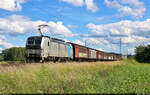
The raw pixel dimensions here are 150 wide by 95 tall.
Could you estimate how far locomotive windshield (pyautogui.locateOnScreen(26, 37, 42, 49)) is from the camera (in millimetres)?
23469

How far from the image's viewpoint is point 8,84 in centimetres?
986

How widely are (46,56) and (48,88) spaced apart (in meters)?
16.0

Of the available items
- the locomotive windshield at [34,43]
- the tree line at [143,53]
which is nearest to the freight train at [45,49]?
the locomotive windshield at [34,43]

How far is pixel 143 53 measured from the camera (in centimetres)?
8388

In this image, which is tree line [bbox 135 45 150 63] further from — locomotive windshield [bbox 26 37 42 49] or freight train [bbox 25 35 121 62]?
locomotive windshield [bbox 26 37 42 49]

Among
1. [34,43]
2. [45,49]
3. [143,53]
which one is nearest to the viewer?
[45,49]

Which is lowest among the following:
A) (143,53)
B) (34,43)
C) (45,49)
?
(45,49)

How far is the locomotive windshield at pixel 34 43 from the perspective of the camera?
23.5 metres

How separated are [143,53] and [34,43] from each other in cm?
6873

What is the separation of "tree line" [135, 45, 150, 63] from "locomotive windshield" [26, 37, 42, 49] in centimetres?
6729

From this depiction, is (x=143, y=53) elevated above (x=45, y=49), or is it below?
above

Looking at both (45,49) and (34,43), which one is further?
(34,43)

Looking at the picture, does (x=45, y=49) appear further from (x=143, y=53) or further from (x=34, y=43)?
(x=143, y=53)

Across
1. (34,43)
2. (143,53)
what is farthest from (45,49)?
(143,53)
